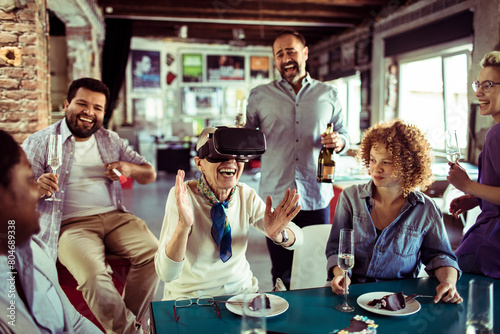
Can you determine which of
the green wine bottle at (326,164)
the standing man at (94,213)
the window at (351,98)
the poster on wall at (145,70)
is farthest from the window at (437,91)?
the poster on wall at (145,70)

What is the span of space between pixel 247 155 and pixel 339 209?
574 mm

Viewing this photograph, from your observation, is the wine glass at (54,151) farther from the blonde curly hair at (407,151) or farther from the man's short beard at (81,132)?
the blonde curly hair at (407,151)

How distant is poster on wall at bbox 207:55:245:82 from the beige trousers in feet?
29.3

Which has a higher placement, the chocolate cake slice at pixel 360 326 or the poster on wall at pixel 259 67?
the poster on wall at pixel 259 67

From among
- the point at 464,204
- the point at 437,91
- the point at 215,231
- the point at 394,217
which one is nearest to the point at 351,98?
the point at 437,91

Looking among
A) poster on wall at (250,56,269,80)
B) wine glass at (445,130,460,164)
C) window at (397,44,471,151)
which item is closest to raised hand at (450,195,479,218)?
wine glass at (445,130,460,164)

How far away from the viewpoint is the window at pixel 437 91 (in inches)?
227

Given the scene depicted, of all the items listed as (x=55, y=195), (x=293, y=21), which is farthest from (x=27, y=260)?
(x=293, y=21)

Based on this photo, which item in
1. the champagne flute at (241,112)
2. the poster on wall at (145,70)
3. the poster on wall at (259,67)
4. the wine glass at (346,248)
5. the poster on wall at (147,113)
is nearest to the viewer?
the wine glass at (346,248)

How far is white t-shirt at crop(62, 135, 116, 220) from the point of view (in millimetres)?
2465

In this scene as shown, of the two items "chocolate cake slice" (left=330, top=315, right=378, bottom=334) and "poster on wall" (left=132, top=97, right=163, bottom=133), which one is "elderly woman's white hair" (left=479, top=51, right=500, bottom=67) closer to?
"chocolate cake slice" (left=330, top=315, right=378, bottom=334)

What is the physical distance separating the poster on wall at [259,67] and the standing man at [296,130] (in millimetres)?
8897

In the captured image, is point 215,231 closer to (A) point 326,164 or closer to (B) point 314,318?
(B) point 314,318

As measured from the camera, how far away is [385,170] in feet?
5.89
